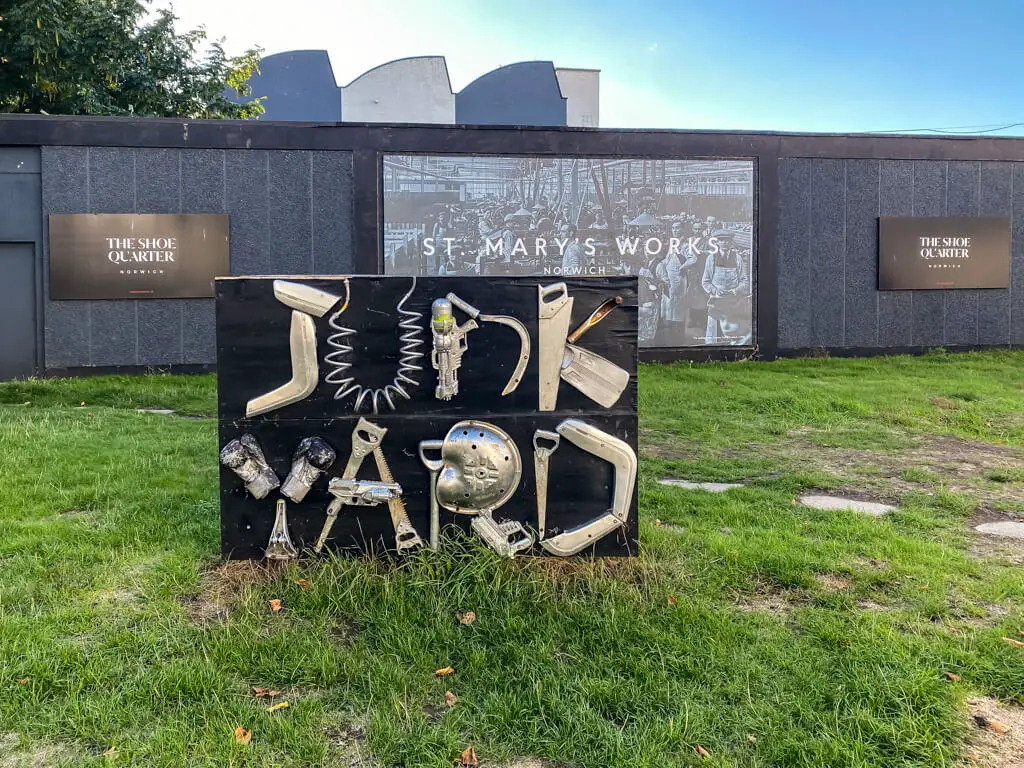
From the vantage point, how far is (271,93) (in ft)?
86.2

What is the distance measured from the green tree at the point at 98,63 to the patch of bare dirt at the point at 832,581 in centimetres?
1817

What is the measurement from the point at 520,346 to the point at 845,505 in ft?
8.61

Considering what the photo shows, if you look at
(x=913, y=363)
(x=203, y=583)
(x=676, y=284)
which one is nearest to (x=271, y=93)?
(x=676, y=284)

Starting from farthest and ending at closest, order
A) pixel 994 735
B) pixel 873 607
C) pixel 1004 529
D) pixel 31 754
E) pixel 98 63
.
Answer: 1. pixel 98 63
2. pixel 1004 529
3. pixel 873 607
4. pixel 994 735
5. pixel 31 754

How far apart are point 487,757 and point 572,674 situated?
51 cm

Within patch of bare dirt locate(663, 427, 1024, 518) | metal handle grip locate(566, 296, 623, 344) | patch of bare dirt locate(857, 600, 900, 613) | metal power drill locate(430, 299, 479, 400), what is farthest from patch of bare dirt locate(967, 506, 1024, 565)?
metal power drill locate(430, 299, 479, 400)

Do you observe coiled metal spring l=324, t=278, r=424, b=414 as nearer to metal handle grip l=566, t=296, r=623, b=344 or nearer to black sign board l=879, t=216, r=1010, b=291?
metal handle grip l=566, t=296, r=623, b=344

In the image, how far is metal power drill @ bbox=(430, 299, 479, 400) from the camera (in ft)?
11.0

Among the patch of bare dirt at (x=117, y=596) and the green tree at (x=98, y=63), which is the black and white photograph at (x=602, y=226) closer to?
the patch of bare dirt at (x=117, y=596)

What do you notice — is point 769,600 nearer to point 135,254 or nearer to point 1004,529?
point 1004,529

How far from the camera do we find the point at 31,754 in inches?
85.2

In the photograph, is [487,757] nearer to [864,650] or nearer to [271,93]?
[864,650]

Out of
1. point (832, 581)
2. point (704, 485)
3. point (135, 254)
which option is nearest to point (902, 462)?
point (704, 485)

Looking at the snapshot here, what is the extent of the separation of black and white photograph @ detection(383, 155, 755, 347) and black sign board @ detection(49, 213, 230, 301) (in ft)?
8.58
